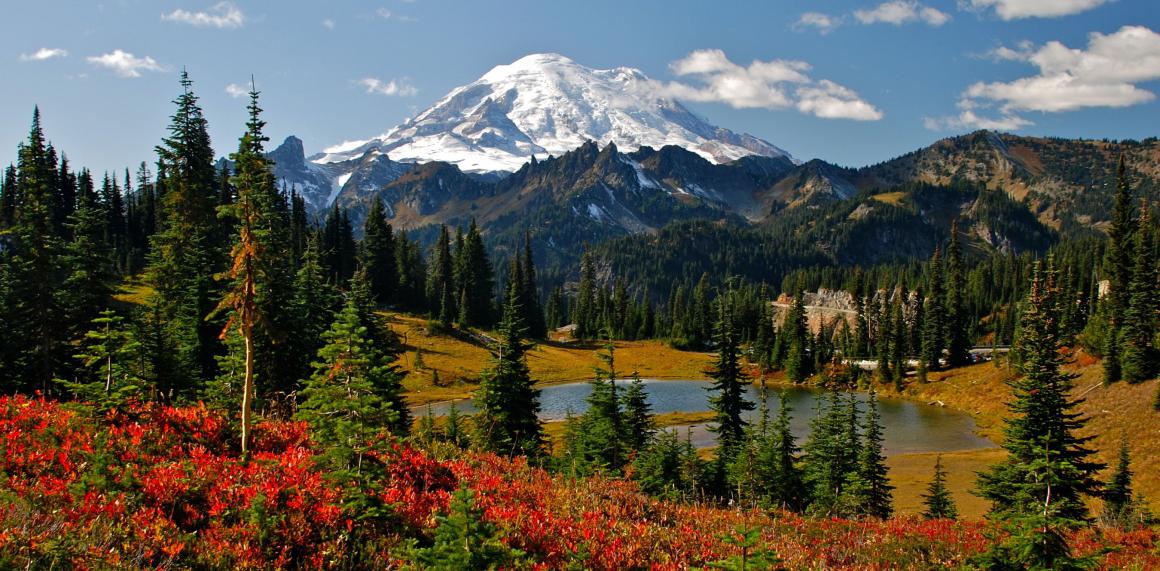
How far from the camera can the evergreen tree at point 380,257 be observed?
360 ft

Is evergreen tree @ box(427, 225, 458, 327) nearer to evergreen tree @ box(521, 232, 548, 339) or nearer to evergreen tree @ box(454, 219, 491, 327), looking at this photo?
evergreen tree @ box(454, 219, 491, 327)

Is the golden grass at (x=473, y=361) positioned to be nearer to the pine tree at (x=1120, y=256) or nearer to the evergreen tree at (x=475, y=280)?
the evergreen tree at (x=475, y=280)

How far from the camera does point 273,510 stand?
31.6ft

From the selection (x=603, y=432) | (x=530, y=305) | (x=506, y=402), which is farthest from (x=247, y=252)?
(x=530, y=305)

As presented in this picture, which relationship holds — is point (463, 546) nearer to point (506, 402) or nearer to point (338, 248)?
point (506, 402)

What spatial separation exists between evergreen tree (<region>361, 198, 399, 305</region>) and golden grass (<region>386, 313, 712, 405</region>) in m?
5.94

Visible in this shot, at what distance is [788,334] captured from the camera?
132 m

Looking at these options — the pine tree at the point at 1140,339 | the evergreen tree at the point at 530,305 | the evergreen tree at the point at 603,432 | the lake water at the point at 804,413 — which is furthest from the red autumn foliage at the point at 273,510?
the evergreen tree at the point at 530,305

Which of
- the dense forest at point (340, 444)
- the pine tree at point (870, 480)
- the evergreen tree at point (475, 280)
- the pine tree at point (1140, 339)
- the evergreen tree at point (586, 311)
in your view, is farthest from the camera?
the evergreen tree at point (586, 311)

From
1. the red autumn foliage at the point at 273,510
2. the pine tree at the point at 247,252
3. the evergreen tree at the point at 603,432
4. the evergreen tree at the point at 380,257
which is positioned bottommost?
the evergreen tree at the point at 603,432

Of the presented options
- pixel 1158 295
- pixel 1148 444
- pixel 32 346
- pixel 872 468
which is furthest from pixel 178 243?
pixel 1158 295

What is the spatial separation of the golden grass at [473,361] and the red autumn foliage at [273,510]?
4800cm

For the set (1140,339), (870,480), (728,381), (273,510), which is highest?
(273,510)

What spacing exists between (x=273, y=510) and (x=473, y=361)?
82.7 metres
